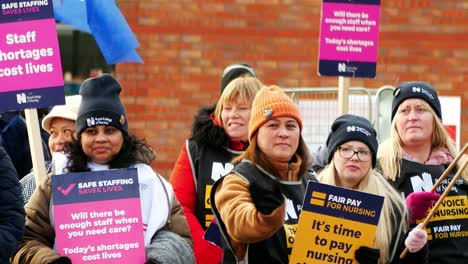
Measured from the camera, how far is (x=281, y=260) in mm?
6199

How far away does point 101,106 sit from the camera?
6852mm

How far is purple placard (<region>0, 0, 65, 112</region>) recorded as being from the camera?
24.2 ft

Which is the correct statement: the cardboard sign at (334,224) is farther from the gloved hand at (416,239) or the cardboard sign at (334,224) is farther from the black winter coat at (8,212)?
the black winter coat at (8,212)

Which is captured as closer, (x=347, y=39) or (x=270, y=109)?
(x=270, y=109)

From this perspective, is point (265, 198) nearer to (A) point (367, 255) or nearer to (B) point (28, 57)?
(A) point (367, 255)

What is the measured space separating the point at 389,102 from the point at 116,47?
2.79 meters

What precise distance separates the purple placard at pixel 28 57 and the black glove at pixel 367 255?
2.06 metres

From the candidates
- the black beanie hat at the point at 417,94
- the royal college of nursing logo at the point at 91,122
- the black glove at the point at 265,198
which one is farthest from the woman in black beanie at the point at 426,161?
the black glove at the point at 265,198

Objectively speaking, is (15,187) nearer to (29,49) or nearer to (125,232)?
(125,232)

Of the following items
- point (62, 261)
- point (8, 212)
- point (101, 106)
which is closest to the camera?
point (8, 212)

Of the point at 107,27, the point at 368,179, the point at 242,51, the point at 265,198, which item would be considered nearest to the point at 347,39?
the point at 107,27

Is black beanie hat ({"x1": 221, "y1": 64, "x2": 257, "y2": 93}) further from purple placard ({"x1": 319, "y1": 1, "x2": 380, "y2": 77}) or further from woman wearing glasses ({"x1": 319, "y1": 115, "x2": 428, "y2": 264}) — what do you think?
woman wearing glasses ({"x1": 319, "y1": 115, "x2": 428, "y2": 264})

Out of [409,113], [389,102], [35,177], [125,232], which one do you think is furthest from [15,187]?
[389,102]

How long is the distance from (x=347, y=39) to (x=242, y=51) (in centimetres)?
498
